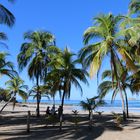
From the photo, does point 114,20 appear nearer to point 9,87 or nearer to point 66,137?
point 66,137

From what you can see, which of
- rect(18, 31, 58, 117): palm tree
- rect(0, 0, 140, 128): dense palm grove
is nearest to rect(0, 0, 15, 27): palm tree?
rect(0, 0, 140, 128): dense palm grove

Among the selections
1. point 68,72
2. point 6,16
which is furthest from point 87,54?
point 6,16

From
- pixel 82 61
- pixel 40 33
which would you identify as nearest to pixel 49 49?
pixel 40 33

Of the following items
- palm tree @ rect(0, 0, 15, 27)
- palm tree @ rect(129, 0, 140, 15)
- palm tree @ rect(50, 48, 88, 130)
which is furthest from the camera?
palm tree @ rect(50, 48, 88, 130)

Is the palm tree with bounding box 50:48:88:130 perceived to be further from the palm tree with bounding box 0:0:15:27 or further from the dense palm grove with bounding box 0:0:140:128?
the palm tree with bounding box 0:0:15:27

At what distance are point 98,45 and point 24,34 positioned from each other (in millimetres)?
14300

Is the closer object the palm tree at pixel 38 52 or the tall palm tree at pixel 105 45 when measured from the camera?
the tall palm tree at pixel 105 45

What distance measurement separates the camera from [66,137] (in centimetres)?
2058

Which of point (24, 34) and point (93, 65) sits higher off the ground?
point (24, 34)

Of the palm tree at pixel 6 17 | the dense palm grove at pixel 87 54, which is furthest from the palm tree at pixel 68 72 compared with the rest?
the palm tree at pixel 6 17

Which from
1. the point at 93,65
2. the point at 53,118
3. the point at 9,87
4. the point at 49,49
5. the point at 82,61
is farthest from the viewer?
the point at 9,87

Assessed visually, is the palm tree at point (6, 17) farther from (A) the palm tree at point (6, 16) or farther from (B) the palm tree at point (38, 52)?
(B) the palm tree at point (38, 52)

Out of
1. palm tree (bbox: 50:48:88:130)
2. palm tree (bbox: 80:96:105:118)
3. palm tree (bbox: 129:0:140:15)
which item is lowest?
palm tree (bbox: 80:96:105:118)

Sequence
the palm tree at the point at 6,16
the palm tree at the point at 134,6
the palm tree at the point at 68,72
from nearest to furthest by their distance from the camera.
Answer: the palm tree at the point at 6,16 < the palm tree at the point at 134,6 < the palm tree at the point at 68,72
